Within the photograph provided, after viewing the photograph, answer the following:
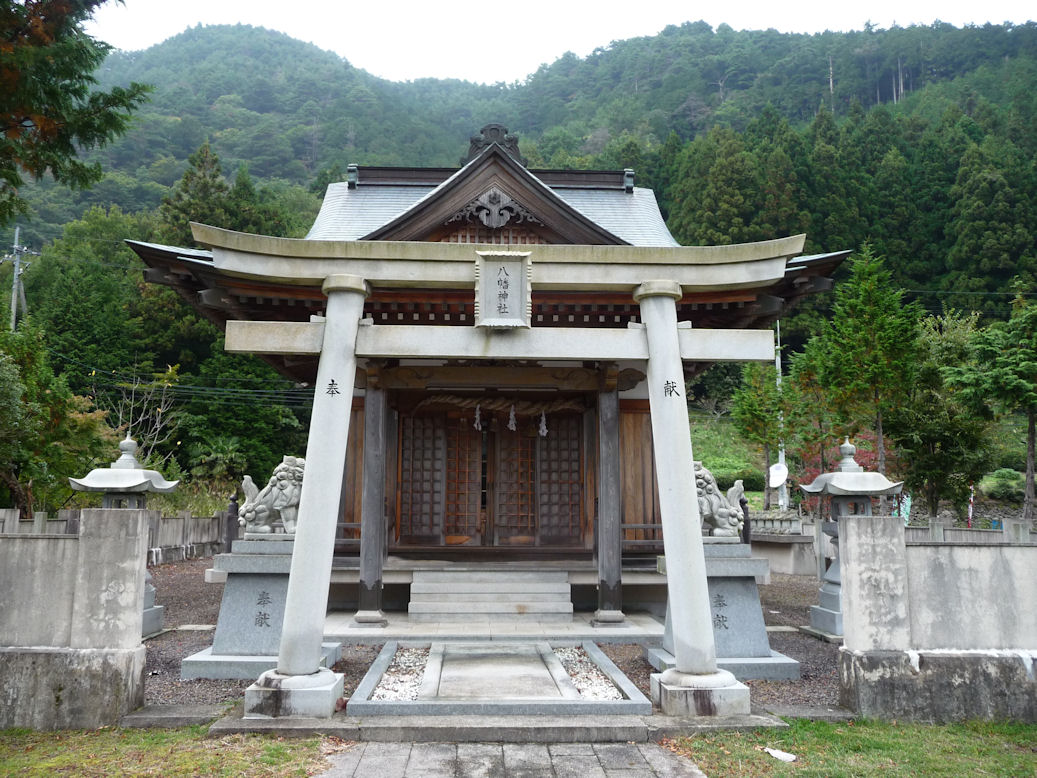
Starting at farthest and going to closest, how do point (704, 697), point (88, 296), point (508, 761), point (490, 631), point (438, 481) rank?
point (88, 296) < point (438, 481) < point (490, 631) < point (704, 697) < point (508, 761)

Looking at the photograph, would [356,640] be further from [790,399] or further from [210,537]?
[790,399]

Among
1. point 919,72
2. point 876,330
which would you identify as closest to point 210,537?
point 876,330

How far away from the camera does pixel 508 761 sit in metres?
4.86

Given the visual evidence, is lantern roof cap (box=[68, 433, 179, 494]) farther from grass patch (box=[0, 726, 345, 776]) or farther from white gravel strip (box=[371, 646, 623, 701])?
white gravel strip (box=[371, 646, 623, 701])

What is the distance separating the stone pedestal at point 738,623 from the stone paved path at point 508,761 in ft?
7.39

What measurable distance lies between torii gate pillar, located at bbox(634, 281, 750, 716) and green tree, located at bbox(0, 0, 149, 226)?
637 centimetres

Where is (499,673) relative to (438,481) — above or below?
below

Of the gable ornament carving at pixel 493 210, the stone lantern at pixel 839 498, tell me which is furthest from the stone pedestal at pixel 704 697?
the gable ornament carving at pixel 493 210

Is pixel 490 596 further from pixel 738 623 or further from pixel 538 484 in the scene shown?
pixel 738 623

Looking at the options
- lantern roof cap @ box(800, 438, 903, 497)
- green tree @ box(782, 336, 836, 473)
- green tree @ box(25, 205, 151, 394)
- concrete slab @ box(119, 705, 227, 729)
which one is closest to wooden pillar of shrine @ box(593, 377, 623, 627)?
lantern roof cap @ box(800, 438, 903, 497)

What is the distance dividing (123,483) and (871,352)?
713 inches

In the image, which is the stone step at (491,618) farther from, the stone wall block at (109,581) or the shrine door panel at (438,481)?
the stone wall block at (109,581)

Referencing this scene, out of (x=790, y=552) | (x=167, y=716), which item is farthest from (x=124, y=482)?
(x=790, y=552)

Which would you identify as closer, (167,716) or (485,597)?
(167,716)
